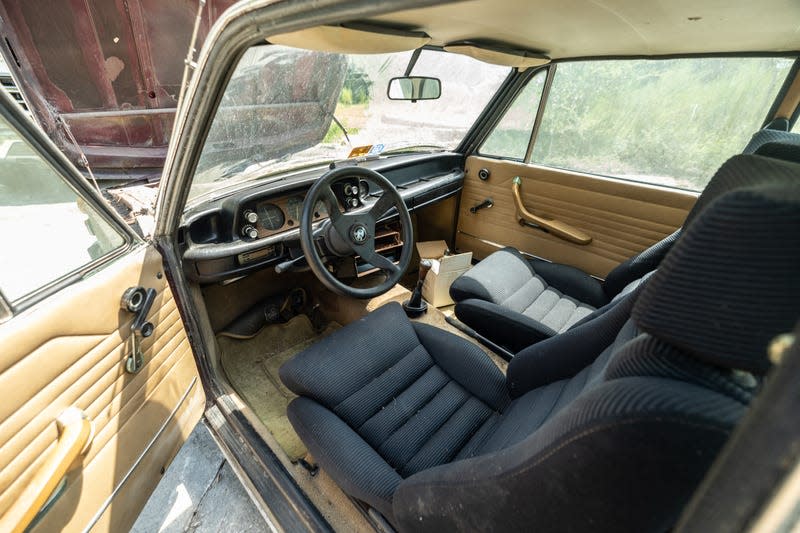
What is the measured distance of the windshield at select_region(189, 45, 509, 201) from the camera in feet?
5.28

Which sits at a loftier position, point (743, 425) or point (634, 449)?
point (743, 425)

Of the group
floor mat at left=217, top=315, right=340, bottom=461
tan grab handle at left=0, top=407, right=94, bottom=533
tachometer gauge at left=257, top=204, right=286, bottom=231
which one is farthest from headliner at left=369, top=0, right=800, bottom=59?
floor mat at left=217, top=315, right=340, bottom=461

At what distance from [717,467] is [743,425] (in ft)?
0.18

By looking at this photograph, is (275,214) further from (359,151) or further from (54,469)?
(54,469)

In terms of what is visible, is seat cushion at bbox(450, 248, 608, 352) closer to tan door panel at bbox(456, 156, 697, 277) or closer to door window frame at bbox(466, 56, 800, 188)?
tan door panel at bbox(456, 156, 697, 277)

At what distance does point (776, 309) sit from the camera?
371mm

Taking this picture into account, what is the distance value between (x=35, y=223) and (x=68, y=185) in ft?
0.43

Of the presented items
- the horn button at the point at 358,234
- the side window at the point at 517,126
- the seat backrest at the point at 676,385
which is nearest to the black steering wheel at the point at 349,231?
the horn button at the point at 358,234

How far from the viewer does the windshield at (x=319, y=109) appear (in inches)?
63.3

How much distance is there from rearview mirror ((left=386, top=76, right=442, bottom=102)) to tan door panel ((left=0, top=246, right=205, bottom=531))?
5.27 ft

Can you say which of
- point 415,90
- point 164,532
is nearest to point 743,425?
point 164,532

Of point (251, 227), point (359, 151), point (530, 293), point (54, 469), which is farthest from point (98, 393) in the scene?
point (530, 293)

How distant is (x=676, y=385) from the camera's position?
46cm

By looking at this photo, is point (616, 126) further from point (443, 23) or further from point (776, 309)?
point (776, 309)
